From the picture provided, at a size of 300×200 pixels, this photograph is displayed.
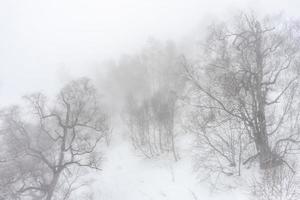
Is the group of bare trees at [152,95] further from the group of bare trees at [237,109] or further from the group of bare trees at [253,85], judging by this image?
the group of bare trees at [253,85]

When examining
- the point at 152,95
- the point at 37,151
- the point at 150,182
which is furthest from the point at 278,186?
the point at 152,95

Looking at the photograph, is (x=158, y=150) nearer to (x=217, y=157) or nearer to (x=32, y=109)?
(x=217, y=157)

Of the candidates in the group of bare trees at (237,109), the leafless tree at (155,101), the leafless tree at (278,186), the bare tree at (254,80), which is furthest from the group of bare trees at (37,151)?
the leafless tree at (278,186)

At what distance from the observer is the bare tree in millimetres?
12594

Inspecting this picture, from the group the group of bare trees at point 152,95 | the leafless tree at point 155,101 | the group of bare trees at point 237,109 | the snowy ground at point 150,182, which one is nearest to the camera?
the group of bare trees at point 237,109

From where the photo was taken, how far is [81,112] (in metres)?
20.6

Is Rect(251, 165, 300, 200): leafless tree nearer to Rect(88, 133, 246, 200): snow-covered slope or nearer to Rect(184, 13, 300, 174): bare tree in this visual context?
Rect(184, 13, 300, 174): bare tree

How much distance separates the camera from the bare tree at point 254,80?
12.6m

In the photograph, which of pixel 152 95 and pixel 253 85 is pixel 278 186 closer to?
pixel 253 85

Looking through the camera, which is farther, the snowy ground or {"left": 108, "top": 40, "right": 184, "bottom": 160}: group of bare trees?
{"left": 108, "top": 40, "right": 184, "bottom": 160}: group of bare trees

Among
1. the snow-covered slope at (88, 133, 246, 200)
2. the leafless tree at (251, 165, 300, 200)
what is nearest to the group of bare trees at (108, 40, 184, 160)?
the snow-covered slope at (88, 133, 246, 200)

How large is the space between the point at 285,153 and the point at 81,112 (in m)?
15.5

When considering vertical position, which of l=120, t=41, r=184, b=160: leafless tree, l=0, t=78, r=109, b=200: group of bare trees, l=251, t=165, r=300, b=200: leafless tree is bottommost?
l=251, t=165, r=300, b=200: leafless tree

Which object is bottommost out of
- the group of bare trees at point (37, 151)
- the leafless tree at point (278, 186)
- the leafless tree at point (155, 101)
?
the leafless tree at point (278, 186)
